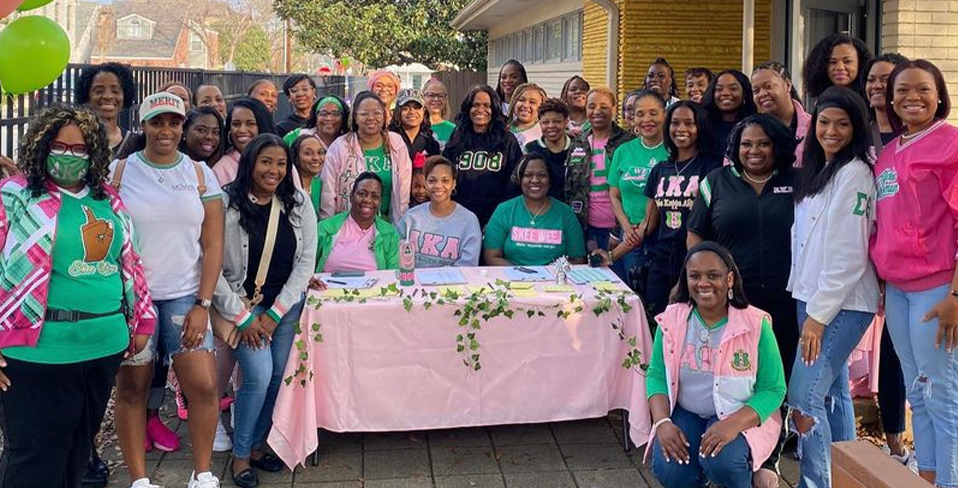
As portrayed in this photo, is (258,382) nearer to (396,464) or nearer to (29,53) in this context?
(396,464)

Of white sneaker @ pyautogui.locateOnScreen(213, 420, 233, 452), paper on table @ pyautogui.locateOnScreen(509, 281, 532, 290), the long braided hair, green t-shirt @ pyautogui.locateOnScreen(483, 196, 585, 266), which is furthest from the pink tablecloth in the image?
the long braided hair

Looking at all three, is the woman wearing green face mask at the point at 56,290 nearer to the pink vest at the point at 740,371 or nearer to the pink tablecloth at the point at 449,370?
the pink tablecloth at the point at 449,370

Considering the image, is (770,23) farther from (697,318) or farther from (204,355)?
(204,355)

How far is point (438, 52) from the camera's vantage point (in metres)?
31.4

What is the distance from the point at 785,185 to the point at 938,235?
779 mm

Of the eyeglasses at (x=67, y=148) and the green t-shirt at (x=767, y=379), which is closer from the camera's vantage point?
the eyeglasses at (x=67, y=148)

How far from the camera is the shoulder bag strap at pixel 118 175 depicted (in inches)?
148

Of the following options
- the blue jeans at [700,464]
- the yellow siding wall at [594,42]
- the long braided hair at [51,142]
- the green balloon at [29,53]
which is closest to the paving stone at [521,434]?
the blue jeans at [700,464]

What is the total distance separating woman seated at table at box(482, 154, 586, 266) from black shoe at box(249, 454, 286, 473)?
5.59 ft

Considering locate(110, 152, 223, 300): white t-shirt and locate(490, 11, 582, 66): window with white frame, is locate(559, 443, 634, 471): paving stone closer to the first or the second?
locate(110, 152, 223, 300): white t-shirt

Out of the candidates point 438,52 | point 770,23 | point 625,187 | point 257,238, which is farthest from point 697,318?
point 438,52

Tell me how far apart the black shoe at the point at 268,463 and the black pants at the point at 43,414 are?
114 centimetres

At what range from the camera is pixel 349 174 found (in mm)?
5691

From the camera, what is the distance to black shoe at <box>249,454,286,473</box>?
4496mm
